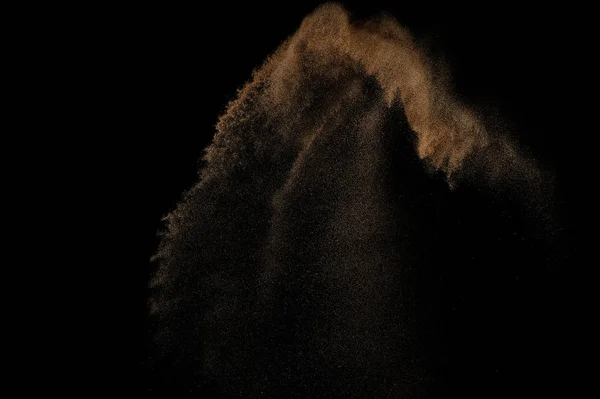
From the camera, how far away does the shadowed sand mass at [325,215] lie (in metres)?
1.81

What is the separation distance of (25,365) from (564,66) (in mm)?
2080

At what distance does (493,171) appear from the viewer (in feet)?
6.17

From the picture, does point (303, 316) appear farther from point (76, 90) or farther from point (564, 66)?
point (564, 66)

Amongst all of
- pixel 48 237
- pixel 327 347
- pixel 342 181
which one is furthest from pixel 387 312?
pixel 48 237

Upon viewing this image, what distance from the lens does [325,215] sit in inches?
72.9

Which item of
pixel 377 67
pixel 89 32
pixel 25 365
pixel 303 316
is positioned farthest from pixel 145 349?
pixel 377 67

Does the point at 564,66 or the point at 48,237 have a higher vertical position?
the point at 564,66

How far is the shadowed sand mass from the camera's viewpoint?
5.93ft

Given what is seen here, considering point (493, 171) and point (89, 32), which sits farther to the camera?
point (493, 171)

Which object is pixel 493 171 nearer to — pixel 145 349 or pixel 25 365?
pixel 145 349

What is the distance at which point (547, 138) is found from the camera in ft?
6.15

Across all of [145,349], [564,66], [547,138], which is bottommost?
[145,349]

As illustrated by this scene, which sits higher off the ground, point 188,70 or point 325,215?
point 188,70

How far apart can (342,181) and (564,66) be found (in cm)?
85
